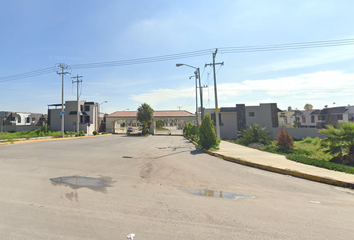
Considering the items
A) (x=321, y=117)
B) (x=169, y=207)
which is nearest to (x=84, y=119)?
(x=169, y=207)

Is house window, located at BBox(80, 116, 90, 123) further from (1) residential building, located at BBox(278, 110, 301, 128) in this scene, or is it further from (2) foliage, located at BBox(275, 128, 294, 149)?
(1) residential building, located at BBox(278, 110, 301, 128)

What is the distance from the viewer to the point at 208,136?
15.2m

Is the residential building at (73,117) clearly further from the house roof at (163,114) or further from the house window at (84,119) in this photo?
the house roof at (163,114)

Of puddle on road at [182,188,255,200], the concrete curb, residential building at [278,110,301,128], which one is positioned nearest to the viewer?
puddle on road at [182,188,255,200]

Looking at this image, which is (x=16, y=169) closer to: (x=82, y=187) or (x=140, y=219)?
(x=82, y=187)

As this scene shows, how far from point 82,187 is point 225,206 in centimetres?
421

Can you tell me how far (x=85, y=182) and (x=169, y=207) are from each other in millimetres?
3498

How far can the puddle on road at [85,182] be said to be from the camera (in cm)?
585

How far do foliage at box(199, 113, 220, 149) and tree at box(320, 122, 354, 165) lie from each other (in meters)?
6.87

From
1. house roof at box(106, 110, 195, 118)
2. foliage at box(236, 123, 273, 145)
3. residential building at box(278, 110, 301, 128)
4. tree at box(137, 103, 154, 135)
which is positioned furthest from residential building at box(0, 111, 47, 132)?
residential building at box(278, 110, 301, 128)

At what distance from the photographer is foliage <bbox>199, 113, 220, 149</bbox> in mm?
15023

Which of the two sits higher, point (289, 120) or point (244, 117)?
point (289, 120)

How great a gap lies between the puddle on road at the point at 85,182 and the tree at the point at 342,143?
450 inches

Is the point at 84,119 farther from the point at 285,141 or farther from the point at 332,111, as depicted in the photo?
the point at 332,111
